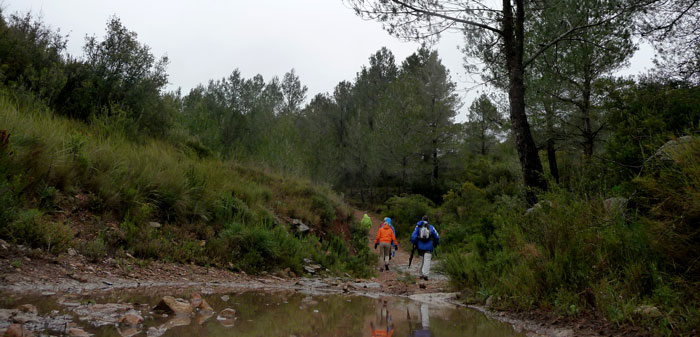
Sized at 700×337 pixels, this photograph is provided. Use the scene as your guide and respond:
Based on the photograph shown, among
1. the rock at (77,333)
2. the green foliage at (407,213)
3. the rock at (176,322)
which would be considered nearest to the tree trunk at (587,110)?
the green foliage at (407,213)

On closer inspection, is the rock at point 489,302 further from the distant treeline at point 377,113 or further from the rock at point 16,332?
the rock at point 16,332

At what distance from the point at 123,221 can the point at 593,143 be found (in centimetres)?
1808

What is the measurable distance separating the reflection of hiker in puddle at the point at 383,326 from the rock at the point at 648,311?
2180 millimetres

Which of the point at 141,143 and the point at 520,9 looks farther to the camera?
the point at 141,143

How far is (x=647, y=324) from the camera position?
3.50 metres

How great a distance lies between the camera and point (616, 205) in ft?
16.9

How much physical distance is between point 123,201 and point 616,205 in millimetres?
7713

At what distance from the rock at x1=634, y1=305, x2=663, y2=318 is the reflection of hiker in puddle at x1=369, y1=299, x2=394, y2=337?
2.18 meters

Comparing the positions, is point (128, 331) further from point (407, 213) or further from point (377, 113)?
point (377, 113)

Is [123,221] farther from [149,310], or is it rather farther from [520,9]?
[520,9]

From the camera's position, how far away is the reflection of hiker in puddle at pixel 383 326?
348cm

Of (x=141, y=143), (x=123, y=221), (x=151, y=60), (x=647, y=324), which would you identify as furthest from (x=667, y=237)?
(x=151, y=60)

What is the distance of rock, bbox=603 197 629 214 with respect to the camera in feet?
16.4

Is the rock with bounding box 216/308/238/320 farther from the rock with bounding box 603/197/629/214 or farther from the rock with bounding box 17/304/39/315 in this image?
the rock with bounding box 603/197/629/214
